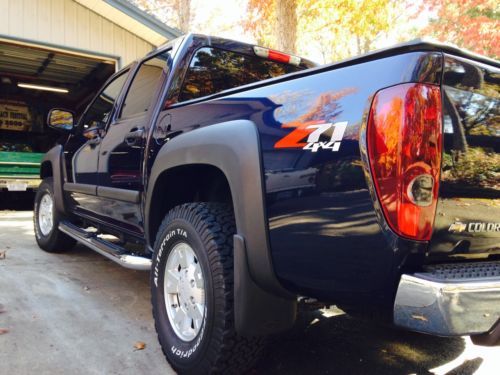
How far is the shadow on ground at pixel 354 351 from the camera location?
9.14 ft

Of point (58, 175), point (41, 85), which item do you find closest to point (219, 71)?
point (58, 175)

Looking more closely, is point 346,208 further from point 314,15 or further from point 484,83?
point 314,15

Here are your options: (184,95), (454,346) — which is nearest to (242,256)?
(184,95)

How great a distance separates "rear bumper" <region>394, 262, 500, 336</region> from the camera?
158cm

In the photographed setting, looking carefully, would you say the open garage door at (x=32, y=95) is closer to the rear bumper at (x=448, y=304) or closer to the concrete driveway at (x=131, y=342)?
the concrete driveway at (x=131, y=342)

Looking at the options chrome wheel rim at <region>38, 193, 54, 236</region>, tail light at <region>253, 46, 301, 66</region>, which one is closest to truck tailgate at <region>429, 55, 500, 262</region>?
tail light at <region>253, 46, 301, 66</region>

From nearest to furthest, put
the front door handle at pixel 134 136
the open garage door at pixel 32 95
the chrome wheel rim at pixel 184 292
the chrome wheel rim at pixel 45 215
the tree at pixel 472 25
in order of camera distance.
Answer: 1. the chrome wheel rim at pixel 184 292
2. the front door handle at pixel 134 136
3. the chrome wheel rim at pixel 45 215
4. the open garage door at pixel 32 95
5. the tree at pixel 472 25

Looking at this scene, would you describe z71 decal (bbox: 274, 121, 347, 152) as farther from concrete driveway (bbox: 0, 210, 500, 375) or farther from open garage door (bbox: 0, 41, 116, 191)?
open garage door (bbox: 0, 41, 116, 191)

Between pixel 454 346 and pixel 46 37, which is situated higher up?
pixel 46 37

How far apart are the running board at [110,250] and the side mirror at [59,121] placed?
1028 mm

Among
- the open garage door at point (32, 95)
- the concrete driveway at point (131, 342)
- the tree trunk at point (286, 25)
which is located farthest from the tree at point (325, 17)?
the concrete driveway at point (131, 342)

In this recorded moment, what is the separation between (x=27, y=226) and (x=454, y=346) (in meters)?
7.10

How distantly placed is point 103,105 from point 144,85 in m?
0.90

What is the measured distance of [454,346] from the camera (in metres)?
3.17
